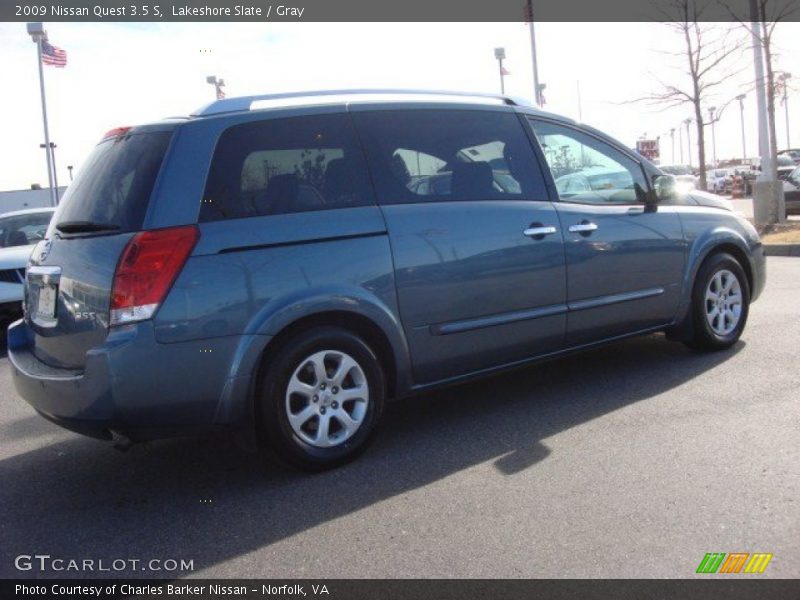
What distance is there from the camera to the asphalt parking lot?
3.24 m

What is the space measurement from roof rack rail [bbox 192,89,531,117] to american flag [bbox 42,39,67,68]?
78.9ft

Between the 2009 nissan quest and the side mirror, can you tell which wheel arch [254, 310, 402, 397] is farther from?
the side mirror

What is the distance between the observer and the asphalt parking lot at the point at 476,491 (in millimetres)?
3244

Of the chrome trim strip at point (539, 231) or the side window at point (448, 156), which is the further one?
A: the chrome trim strip at point (539, 231)

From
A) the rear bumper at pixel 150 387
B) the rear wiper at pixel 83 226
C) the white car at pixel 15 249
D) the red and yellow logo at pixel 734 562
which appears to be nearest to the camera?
the red and yellow logo at pixel 734 562

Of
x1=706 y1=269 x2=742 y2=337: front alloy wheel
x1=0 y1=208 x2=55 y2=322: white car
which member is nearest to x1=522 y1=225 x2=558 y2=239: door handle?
x1=706 y1=269 x2=742 y2=337: front alloy wheel

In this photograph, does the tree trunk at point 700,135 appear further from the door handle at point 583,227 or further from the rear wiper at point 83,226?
the rear wiper at point 83,226

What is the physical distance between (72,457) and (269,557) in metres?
2.00

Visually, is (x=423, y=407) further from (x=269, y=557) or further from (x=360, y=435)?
(x=269, y=557)

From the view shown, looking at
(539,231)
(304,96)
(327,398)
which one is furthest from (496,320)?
(304,96)

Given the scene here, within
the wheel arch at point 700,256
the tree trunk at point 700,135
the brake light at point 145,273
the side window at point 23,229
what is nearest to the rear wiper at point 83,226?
the brake light at point 145,273

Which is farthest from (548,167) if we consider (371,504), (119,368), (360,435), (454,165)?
(119,368)

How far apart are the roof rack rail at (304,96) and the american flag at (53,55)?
78.9ft

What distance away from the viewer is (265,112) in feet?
14.0
